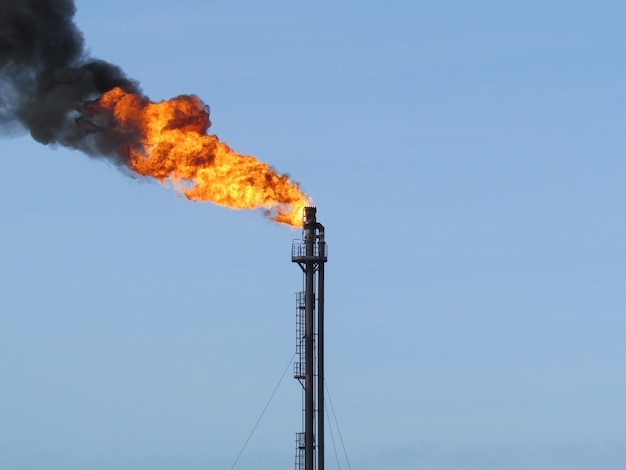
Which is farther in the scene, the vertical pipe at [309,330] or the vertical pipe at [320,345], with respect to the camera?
the vertical pipe at [320,345]

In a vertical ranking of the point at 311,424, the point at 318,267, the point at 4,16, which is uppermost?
the point at 4,16

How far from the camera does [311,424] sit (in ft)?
566

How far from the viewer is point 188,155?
170 meters

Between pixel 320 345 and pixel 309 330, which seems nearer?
pixel 309 330

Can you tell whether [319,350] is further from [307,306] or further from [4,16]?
[4,16]

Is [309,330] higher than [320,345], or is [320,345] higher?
[309,330]

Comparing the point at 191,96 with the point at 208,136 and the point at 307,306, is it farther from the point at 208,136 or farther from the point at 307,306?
the point at 307,306

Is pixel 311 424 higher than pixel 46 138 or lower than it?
lower

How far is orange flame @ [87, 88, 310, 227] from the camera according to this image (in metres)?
169

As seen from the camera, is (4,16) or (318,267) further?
(318,267)

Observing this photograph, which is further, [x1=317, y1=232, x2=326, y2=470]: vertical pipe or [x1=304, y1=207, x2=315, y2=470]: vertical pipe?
[x1=317, y1=232, x2=326, y2=470]: vertical pipe

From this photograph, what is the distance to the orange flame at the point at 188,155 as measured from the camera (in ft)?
553

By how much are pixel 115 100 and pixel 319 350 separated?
22.7m

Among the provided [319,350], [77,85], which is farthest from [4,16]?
[319,350]
